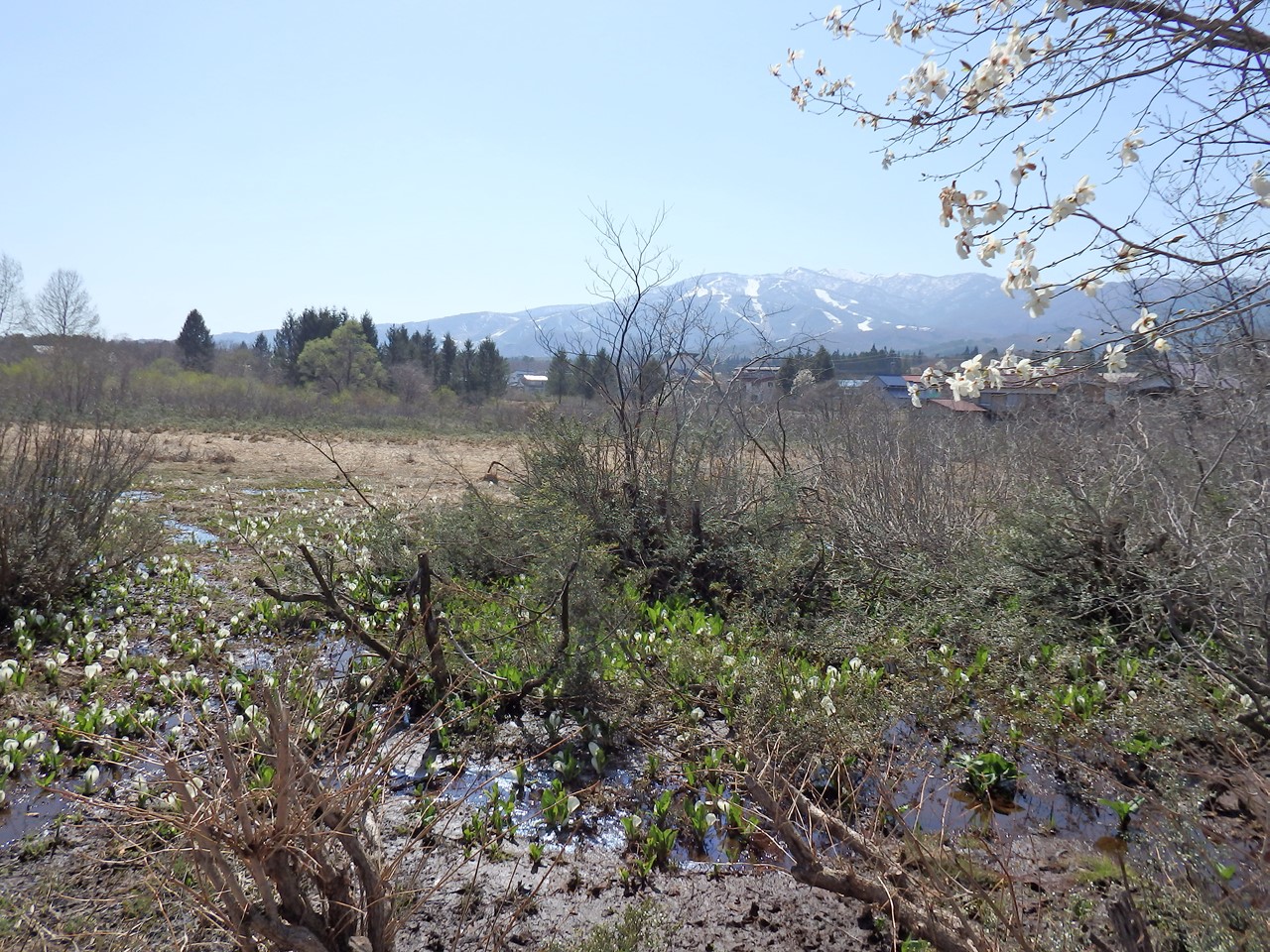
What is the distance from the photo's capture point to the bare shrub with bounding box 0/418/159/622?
20.4 feet

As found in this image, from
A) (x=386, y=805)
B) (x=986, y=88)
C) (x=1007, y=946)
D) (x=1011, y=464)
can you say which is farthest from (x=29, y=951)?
(x=1011, y=464)

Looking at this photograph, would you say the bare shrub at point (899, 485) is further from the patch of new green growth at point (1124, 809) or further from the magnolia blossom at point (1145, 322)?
the magnolia blossom at point (1145, 322)

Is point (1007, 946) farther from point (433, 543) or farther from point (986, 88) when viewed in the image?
point (433, 543)

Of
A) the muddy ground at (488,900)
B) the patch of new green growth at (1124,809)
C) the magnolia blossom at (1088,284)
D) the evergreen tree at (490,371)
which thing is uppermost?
the evergreen tree at (490,371)

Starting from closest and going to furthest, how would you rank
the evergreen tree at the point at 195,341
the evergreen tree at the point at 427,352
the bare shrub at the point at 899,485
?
the bare shrub at the point at 899,485, the evergreen tree at the point at 195,341, the evergreen tree at the point at 427,352

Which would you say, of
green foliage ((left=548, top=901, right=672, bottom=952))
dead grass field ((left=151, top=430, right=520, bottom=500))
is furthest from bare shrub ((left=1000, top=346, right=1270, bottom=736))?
dead grass field ((left=151, top=430, right=520, bottom=500))

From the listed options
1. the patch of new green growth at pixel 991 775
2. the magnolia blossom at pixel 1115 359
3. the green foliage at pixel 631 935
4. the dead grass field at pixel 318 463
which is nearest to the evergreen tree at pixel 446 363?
the dead grass field at pixel 318 463

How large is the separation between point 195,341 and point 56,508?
55.9 metres

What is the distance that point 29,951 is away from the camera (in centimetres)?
266

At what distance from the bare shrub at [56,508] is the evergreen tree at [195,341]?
2058 inches

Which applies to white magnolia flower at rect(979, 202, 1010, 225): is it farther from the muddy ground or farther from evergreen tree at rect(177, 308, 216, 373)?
evergreen tree at rect(177, 308, 216, 373)

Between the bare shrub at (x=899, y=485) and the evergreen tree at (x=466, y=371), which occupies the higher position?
the evergreen tree at (x=466, y=371)

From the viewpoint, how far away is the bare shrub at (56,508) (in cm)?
622

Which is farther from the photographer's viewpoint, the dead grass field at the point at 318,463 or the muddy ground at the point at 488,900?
the dead grass field at the point at 318,463
